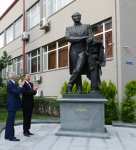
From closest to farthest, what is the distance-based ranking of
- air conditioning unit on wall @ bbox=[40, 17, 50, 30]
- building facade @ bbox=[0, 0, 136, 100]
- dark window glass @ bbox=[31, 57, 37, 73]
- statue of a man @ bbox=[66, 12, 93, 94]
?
statue of a man @ bbox=[66, 12, 93, 94]
building facade @ bbox=[0, 0, 136, 100]
air conditioning unit on wall @ bbox=[40, 17, 50, 30]
dark window glass @ bbox=[31, 57, 37, 73]

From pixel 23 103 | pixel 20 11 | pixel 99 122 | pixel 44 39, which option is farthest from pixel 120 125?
pixel 20 11

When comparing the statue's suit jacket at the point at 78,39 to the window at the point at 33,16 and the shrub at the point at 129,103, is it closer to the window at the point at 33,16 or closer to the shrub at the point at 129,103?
the shrub at the point at 129,103

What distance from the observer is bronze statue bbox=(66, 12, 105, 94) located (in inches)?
386

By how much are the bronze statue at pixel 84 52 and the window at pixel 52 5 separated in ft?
28.2

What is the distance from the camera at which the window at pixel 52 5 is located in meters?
19.0

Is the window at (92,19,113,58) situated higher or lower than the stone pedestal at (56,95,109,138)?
higher

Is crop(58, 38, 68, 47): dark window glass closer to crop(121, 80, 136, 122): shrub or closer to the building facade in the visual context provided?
the building facade

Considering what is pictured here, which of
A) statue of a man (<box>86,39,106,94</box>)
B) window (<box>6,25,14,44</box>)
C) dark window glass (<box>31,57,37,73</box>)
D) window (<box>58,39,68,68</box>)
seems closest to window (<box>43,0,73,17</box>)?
window (<box>58,39,68,68</box>)

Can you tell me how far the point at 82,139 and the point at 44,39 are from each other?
13.3 meters

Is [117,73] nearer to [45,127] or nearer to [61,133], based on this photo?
[45,127]

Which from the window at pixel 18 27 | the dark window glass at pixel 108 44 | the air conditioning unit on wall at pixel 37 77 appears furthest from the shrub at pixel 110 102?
the window at pixel 18 27

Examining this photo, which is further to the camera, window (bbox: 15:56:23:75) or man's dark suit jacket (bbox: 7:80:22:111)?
window (bbox: 15:56:23:75)

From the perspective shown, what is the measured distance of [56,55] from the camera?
19859mm

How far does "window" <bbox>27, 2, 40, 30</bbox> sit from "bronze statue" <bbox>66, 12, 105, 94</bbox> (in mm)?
13482
